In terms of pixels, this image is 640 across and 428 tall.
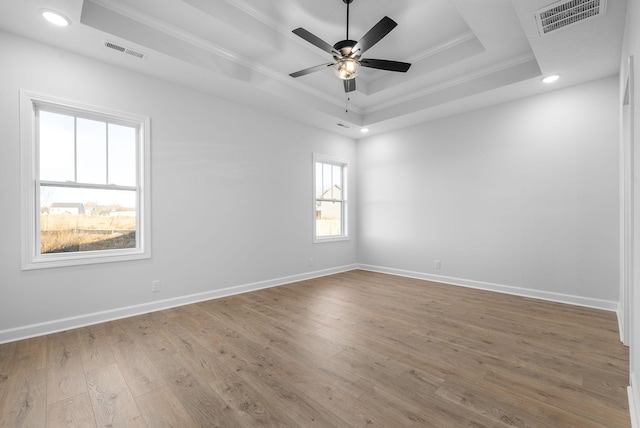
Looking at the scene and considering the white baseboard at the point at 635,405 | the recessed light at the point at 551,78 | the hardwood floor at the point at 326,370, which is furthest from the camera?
the recessed light at the point at 551,78

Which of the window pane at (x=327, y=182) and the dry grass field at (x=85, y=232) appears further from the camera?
the window pane at (x=327, y=182)

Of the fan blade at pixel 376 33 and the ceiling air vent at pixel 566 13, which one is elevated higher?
the ceiling air vent at pixel 566 13

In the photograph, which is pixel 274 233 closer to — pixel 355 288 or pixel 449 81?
pixel 355 288

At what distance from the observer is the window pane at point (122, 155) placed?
3.36 m

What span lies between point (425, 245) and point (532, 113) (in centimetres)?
255

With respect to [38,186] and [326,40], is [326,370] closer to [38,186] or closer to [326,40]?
[38,186]

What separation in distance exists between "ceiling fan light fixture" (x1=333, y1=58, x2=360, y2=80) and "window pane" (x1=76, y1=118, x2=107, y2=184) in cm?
273

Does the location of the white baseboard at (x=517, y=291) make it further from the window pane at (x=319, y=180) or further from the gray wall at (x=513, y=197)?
the window pane at (x=319, y=180)

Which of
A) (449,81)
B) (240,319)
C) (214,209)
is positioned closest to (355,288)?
(240,319)

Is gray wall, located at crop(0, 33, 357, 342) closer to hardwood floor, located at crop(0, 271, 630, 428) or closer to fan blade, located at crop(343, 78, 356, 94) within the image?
hardwood floor, located at crop(0, 271, 630, 428)

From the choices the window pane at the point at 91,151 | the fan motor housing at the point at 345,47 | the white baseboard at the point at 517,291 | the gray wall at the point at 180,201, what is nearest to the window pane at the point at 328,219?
the gray wall at the point at 180,201

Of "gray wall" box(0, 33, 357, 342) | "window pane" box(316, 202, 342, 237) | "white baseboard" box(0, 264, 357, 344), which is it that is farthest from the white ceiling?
"white baseboard" box(0, 264, 357, 344)

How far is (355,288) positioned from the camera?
4.60 m

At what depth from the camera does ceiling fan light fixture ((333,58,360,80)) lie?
9.34 ft
